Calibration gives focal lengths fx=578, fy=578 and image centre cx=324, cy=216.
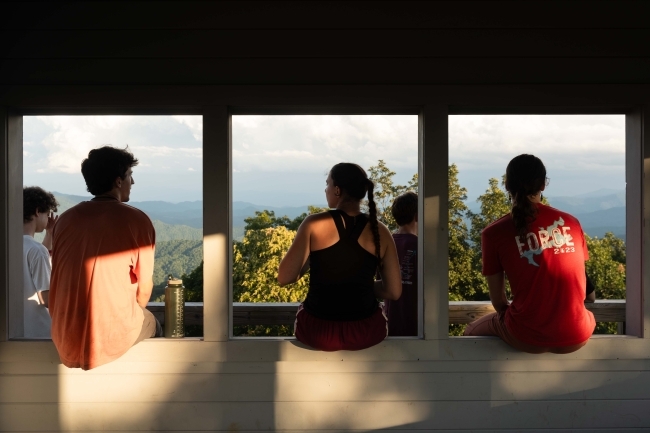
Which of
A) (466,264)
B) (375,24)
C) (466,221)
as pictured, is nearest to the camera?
(375,24)

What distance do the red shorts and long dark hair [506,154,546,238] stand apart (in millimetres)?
790

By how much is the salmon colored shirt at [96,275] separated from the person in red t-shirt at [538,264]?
1.61 metres

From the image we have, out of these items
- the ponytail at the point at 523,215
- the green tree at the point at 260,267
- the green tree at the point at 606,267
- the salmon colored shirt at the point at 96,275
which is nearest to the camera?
the salmon colored shirt at the point at 96,275

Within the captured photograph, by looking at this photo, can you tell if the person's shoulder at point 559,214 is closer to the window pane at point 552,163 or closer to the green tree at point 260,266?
the window pane at point 552,163

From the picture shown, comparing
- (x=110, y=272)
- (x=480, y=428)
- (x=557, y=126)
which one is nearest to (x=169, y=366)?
(x=110, y=272)

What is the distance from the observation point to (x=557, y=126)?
12.2 ft

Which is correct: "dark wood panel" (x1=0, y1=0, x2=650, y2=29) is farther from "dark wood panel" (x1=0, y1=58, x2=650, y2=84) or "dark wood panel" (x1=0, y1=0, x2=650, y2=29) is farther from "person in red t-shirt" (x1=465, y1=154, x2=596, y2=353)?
"person in red t-shirt" (x1=465, y1=154, x2=596, y2=353)

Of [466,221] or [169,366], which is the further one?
[466,221]

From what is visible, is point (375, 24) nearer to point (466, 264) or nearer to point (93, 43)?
point (93, 43)

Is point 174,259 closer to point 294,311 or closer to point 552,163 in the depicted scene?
point 294,311

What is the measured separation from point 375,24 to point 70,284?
70.7 inches

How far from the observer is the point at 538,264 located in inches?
102

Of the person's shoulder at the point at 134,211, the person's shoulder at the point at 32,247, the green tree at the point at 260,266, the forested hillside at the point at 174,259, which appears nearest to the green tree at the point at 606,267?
the green tree at the point at 260,266

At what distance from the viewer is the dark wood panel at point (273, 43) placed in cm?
269
